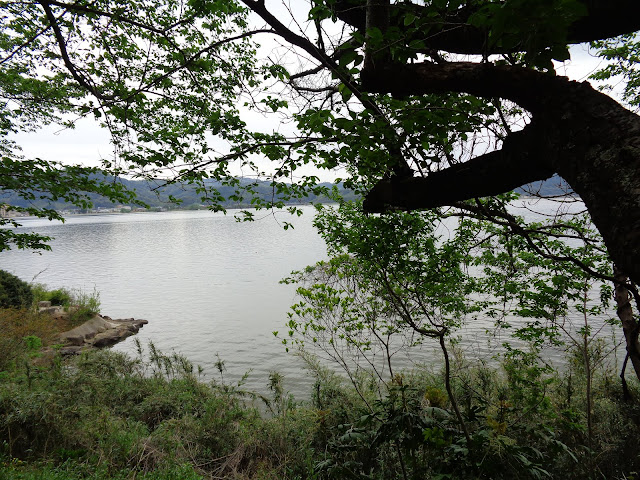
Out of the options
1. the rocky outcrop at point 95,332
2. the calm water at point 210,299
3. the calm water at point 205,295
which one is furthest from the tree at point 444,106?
the rocky outcrop at point 95,332

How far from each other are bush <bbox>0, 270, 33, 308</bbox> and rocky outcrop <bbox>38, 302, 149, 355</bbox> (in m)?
1.11

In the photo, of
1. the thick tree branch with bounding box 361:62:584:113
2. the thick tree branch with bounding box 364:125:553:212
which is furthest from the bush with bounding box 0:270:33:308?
the thick tree branch with bounding box 361:62:584:113

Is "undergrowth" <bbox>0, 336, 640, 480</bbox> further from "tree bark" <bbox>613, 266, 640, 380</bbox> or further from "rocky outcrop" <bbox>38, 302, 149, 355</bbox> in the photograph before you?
"rocky outcrop" <bbox>38, 302, 149, 355</bbox>

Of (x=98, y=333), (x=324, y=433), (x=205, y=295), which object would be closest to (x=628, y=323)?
(x=324, y=433)

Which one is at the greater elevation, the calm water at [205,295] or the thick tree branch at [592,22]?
the thick tree branch at [592,22]

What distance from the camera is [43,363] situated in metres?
10.4

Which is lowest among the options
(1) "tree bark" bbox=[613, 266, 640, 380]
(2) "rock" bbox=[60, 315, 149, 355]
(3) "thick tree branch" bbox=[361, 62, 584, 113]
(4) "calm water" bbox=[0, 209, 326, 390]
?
(2) "rock" bbox=[60, 315, 149, 355]

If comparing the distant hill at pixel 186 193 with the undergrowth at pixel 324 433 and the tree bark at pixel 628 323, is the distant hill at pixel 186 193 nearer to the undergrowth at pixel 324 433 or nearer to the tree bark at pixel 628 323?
the undergrowth at pixel 324 433

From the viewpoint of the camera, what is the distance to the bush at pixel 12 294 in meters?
14.6

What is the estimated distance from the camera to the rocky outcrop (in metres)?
14.1

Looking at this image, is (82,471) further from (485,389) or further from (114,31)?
(485,389)

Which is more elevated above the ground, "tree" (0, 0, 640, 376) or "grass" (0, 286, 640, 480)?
"tree" (0, 0, 640, 376)

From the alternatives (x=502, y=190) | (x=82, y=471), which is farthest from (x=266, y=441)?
(x=502, y=190)

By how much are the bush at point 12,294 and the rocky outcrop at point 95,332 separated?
1.11m
